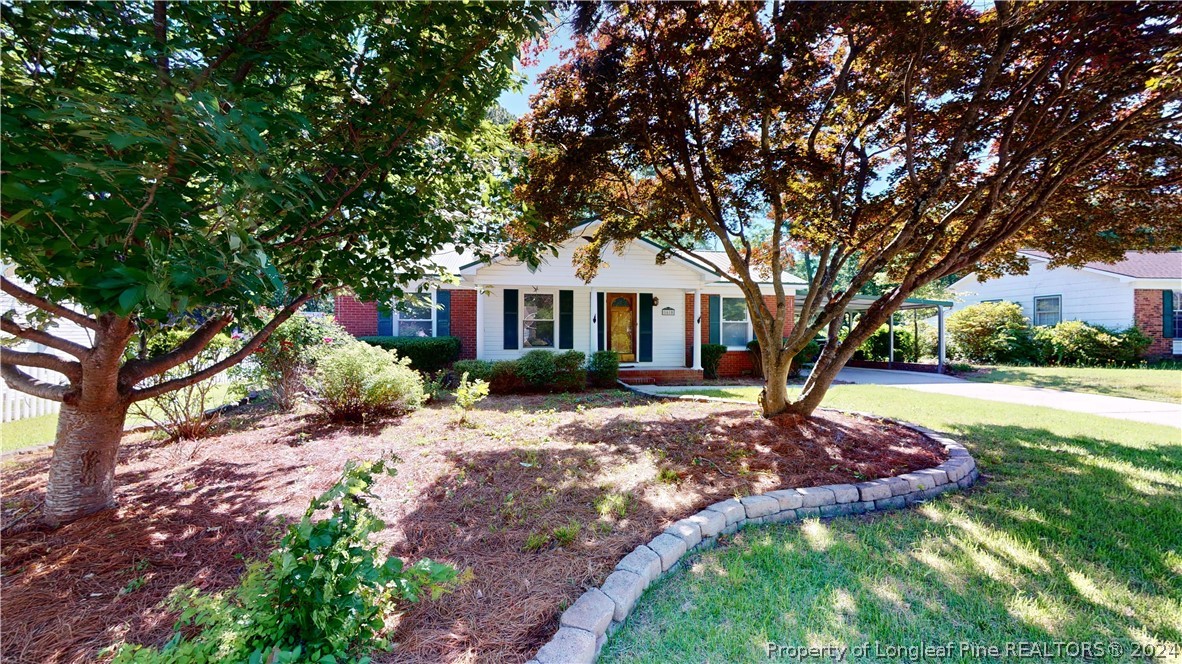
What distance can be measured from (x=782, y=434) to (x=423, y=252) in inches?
171

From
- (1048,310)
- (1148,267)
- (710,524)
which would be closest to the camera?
(710,524)

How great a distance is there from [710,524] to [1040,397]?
36.2 feet

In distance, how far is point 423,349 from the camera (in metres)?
11.2

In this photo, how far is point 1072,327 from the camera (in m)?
15.3

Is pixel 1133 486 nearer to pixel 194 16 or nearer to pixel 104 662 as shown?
pixel 104 662

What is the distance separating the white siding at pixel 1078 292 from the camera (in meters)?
15.5

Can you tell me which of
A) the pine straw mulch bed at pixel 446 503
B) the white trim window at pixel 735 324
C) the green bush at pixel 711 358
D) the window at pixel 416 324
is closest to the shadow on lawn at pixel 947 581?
the pine straw mulch bed at pixel 446 503

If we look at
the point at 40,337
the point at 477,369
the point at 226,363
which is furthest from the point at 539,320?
the point at 40,337

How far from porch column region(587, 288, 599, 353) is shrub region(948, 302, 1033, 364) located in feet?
51.7

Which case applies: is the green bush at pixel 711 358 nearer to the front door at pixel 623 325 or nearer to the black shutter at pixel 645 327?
the black shutter at pixel 645 327

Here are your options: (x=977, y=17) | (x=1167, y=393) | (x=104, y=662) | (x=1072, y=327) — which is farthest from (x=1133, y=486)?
(x=1072, y=327)

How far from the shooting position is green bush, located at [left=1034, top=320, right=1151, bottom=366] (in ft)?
48.2

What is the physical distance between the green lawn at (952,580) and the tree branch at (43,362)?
13.7ft

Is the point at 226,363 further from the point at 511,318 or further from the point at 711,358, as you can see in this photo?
the point at 711,358
